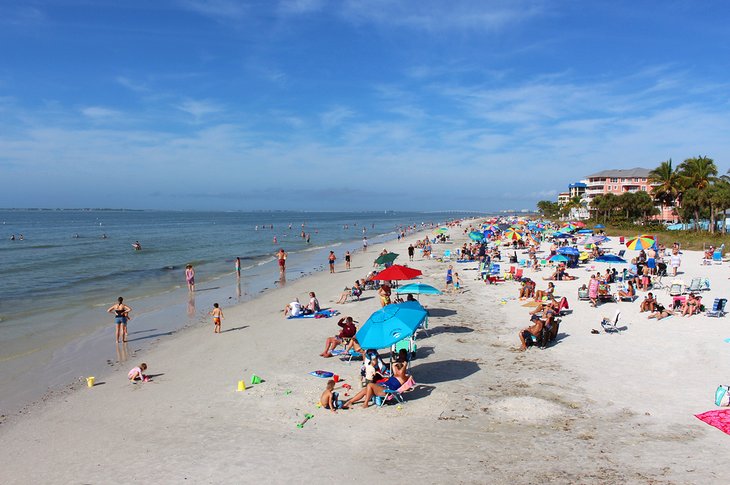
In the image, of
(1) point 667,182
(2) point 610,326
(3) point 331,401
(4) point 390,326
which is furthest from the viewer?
(1) point 667,182

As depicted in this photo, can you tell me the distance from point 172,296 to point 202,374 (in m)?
12.8

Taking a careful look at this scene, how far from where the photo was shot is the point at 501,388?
9.60m

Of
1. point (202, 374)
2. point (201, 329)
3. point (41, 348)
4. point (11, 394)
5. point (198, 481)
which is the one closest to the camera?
point (198, 481)

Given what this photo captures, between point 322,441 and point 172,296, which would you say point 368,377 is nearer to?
point 322,441

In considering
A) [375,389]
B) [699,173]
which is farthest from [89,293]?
[699,173]

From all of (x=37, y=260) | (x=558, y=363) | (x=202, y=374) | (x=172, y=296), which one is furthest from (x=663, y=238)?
(x=37, y=260)

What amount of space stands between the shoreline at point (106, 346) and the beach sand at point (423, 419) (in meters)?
0.64

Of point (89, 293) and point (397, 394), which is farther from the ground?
point (397, 394)

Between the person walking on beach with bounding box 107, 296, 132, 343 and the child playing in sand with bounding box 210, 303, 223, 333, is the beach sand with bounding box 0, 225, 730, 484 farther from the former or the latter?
the person walking on beach with bounding box 107, 296, 132, 343

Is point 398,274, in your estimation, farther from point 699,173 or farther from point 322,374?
point 699,173

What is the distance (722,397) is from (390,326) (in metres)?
5.79

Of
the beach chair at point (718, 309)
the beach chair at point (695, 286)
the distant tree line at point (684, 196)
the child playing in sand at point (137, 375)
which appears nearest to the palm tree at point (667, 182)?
the distant tree line at point (684, 196)

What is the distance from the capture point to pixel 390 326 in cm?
969

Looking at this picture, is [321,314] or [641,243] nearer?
[321,314]
